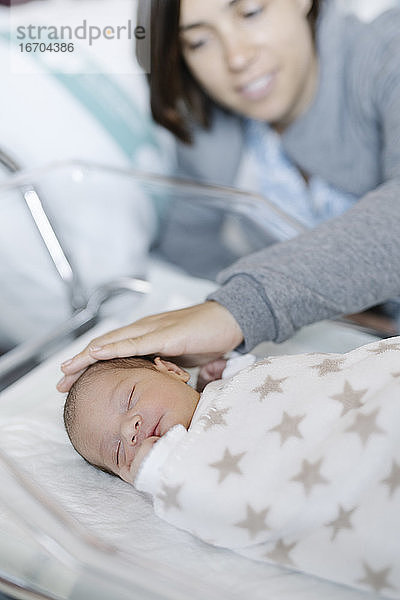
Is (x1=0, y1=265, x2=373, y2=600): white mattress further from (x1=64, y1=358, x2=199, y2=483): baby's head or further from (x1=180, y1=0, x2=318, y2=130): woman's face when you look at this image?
(x1=180, y1=0, x2=318, y2=130): woman's face

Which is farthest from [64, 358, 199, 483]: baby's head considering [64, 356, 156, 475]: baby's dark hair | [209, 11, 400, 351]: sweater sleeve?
[209, 11, 400, 351]: sweater sleeve

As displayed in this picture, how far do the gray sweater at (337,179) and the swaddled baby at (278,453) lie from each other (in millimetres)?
90

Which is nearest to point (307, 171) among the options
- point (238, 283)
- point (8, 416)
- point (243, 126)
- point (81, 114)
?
point (243, 126)

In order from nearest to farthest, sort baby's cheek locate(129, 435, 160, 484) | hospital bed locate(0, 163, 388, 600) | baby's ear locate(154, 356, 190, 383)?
hospital bed locate(0, 163, 388, 600) < baby's cheek locate(129, 435, 160, 484) < baby's ear locate(154, 356, 190, 383)

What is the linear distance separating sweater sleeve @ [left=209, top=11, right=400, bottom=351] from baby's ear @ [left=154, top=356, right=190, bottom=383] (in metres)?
0.07

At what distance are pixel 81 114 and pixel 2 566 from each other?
2.74 ft

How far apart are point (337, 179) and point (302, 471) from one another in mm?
785

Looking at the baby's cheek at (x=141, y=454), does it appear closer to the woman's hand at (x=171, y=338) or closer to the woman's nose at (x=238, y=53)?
the woman's hand at (x=171, y=338)

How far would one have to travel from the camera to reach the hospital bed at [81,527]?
474 millimetres

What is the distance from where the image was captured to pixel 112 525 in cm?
56

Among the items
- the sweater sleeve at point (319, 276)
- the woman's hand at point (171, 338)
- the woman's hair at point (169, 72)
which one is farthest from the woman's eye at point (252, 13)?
the woman's hand at point (171, 338)

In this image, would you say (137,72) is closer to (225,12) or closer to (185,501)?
(225,12)

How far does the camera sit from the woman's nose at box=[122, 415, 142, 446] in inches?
23.9

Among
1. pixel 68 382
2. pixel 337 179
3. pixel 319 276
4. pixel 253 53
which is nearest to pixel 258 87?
pixel 253 53
